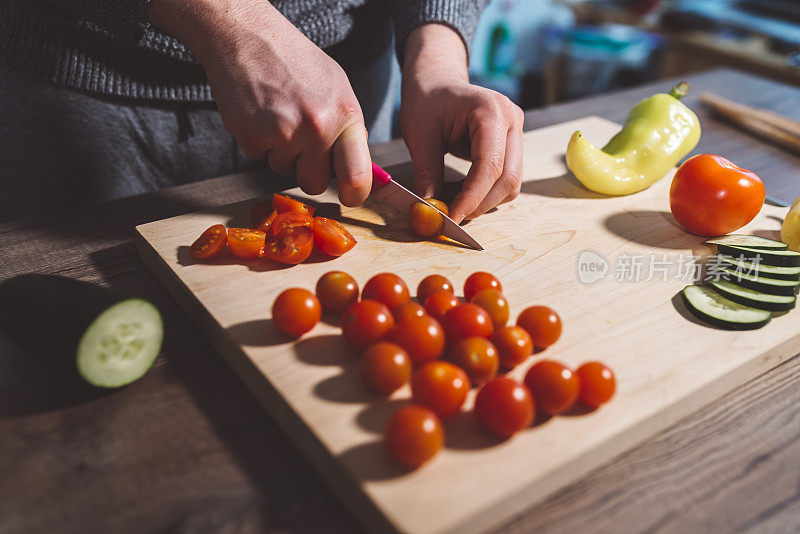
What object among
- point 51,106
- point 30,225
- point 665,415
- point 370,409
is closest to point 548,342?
point 665,415

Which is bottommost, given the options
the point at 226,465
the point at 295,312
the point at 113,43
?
the point at 226,465

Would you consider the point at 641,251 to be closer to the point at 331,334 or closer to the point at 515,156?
the point at 515,156

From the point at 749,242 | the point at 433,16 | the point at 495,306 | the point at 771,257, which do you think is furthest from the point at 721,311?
the point at 433,16

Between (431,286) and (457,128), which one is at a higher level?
(457,128)

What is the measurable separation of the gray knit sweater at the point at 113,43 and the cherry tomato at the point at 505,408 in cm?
118

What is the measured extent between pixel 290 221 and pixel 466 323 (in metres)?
0.52

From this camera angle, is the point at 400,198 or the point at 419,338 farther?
the point at 400,198

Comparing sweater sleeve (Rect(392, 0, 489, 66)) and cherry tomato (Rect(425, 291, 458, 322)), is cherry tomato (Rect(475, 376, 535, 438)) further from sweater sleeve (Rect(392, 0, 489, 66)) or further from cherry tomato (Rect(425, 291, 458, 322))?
sweater sleeve (Rect(392, 0, 489, 66))

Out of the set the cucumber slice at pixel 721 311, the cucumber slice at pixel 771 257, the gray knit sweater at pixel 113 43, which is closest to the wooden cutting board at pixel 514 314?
the cucumber slice at pixel 721 311

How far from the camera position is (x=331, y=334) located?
1.15m

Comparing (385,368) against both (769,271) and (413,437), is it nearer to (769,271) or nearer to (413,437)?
(413,437)

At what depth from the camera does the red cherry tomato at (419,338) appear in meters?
1.03

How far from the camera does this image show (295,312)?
43.0 inches

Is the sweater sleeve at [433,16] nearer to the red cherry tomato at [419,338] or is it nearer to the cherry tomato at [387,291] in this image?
the cherry tomato at [387,291]
